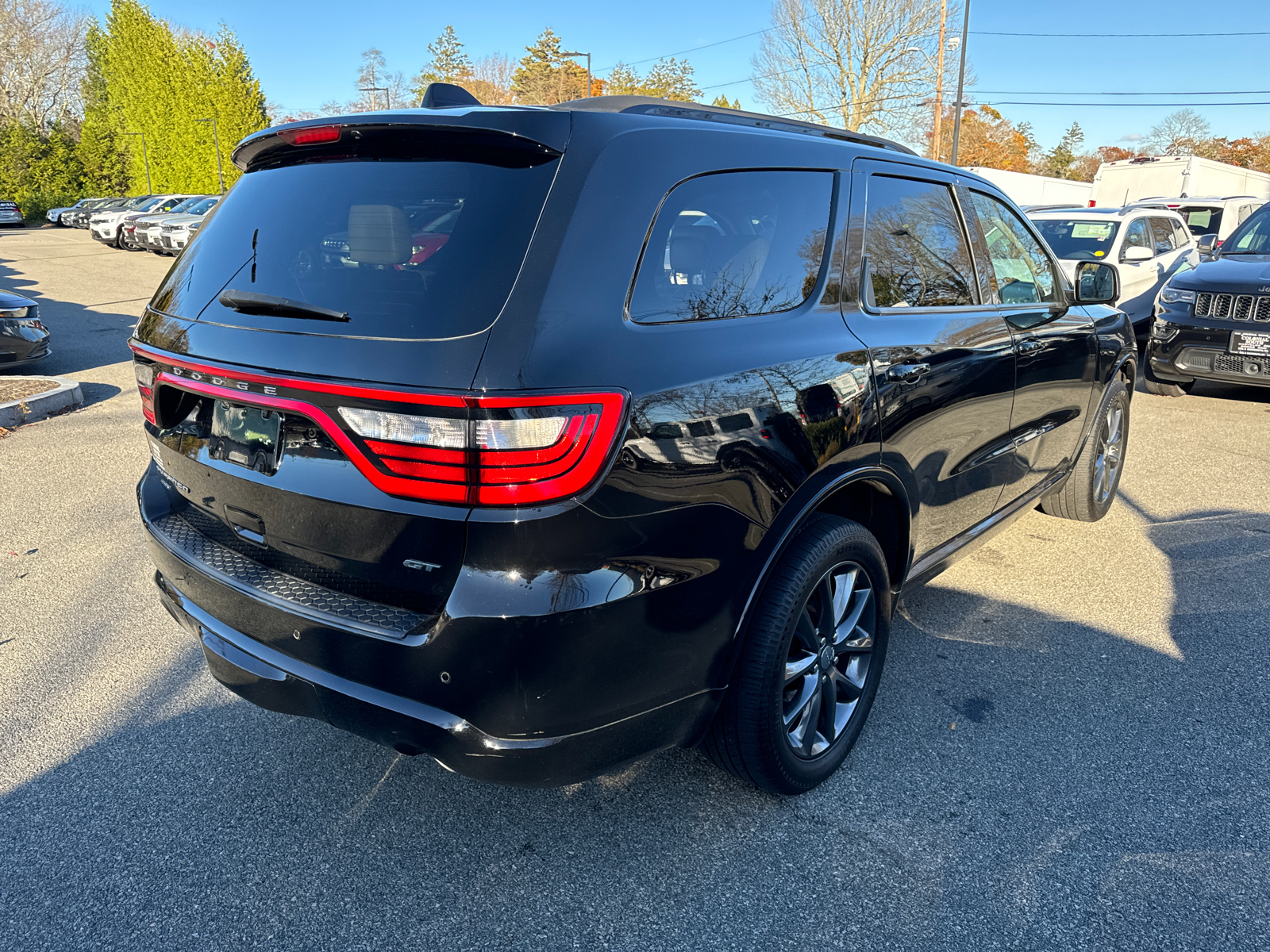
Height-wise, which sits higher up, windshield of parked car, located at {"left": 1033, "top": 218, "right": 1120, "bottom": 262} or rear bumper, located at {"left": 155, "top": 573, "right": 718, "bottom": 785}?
windshield of parked car, located at {"left": 1033, "top": 218, "right": 1120, "bottom": 262}

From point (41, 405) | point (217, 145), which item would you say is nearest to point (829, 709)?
point (41, 405)

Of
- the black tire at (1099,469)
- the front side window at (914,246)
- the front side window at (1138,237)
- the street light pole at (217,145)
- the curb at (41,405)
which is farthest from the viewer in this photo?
the street light pole at (217,145)

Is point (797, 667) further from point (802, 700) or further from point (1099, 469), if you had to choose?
point (1099, 469)

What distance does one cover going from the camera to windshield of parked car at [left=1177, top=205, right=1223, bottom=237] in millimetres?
15516

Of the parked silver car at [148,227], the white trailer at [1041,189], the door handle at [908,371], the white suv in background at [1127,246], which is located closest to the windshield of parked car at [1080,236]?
the white suv in background at [1127,246]

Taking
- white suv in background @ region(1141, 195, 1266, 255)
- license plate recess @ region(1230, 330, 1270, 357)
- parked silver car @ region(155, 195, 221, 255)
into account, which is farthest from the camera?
parked silver car @ region(155, 195, 221, 255)

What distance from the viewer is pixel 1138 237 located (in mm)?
10680

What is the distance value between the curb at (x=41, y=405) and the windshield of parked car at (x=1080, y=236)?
1029cm

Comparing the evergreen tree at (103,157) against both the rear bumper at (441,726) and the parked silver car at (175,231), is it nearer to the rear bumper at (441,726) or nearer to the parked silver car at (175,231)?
the parked silver car at (175,231)

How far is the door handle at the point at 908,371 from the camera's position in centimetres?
264

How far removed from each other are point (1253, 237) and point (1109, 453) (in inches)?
224

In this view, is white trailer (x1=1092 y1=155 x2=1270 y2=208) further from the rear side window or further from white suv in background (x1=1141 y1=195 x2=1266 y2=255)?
the rear side window

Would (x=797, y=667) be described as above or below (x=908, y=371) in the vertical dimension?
below

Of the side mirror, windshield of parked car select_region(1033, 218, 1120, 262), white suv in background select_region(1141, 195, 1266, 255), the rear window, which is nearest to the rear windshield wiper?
the rear window
